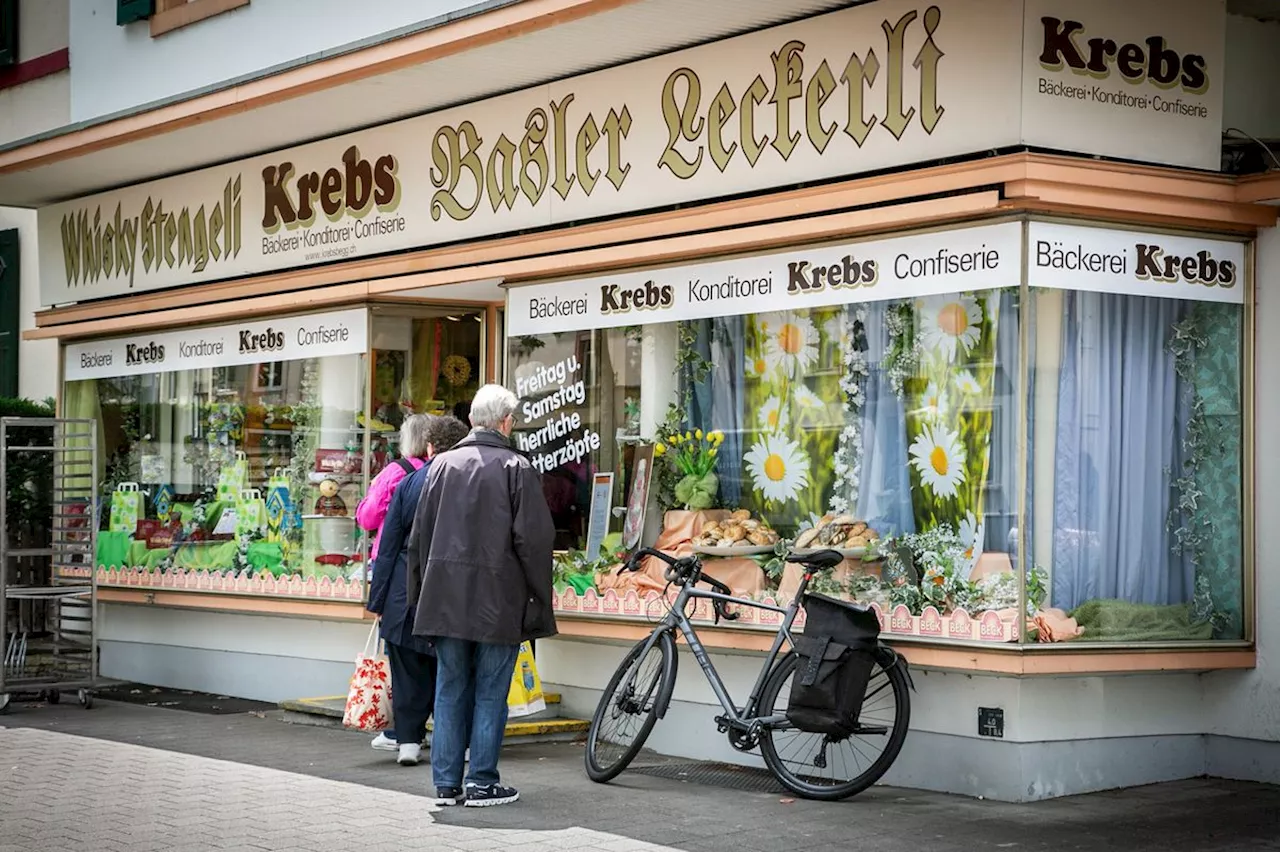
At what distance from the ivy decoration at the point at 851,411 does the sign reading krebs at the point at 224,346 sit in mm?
4053

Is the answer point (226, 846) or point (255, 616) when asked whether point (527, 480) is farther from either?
point (255, 616)

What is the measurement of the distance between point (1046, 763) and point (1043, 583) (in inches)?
33.4

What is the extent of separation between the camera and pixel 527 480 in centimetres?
819

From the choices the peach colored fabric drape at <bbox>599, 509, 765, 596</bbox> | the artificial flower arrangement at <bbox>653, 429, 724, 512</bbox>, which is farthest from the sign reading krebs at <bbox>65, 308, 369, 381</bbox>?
the peach colored fabric drape at <bbox>599, 509, 765, 596</bbox>

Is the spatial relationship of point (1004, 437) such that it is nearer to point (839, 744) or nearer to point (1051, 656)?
point (1051, 656)

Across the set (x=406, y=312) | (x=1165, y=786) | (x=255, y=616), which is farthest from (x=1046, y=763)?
(x=255, y=616)

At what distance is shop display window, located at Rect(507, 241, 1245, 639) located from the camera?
848 cm

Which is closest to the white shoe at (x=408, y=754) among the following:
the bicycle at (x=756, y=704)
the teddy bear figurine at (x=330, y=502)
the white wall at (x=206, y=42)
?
the bicycle at (x=756, y=704)

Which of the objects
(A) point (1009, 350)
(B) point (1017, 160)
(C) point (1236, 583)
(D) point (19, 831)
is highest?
(B) point (1017, 160)

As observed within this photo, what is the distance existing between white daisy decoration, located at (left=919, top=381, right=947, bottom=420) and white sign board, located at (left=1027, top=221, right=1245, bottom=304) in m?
0.82

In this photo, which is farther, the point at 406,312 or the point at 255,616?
the point at 255,616

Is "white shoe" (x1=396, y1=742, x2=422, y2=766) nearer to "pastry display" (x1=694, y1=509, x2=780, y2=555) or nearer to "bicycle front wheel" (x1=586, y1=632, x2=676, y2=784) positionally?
"bicycle front wheel" (x1=586, y1=632, x2=676, y2=784)

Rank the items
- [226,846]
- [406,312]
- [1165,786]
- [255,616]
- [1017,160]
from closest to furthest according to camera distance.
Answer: [226,846] < [1017,160] < [1165,786] < [406,312] < [255,616]

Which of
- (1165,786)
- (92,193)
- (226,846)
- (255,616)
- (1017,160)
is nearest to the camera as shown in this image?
(226,846)
